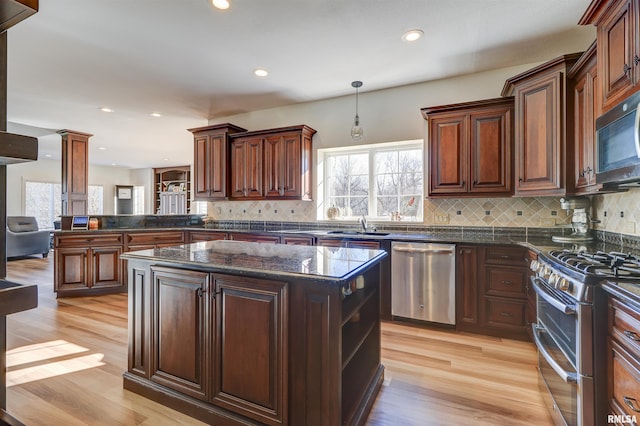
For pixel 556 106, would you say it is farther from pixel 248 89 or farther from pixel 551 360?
pixel 248 89

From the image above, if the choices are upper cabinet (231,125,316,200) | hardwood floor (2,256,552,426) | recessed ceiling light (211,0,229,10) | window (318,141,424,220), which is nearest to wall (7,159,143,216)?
upper cabinet (231,125,316,200)

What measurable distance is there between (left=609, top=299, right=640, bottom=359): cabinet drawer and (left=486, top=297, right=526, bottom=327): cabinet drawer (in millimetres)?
1658

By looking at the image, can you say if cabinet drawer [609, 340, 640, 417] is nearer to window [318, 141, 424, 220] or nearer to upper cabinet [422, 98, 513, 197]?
upper cabinet [422, 98, 513, 197]

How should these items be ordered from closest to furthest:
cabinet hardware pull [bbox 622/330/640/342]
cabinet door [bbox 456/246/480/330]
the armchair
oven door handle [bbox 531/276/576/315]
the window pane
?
1. cabinet hardware pull [bbox 622/330/640/342]
2. oven door handle [bbox 531/276/576/315]
3. cabinet door [bbox 456/246/480/330]
4. the armchair
5. the window pane

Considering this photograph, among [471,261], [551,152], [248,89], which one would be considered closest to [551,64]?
[551,152]

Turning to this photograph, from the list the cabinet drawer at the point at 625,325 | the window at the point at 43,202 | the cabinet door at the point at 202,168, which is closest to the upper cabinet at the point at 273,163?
the cabinet door at the point at 202,168

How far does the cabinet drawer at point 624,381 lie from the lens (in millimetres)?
1151

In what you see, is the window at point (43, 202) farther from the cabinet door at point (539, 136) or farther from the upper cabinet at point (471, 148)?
the cabinet door at point (539, 136)

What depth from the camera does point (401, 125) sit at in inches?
155

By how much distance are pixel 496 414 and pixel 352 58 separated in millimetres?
3240

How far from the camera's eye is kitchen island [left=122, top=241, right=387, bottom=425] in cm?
146

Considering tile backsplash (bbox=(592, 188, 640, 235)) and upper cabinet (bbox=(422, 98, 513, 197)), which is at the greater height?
upper cabinet (bbox=(422, 98, 513, 197))

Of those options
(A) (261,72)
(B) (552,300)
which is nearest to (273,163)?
(A) (261,72)

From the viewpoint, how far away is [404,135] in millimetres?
3924
